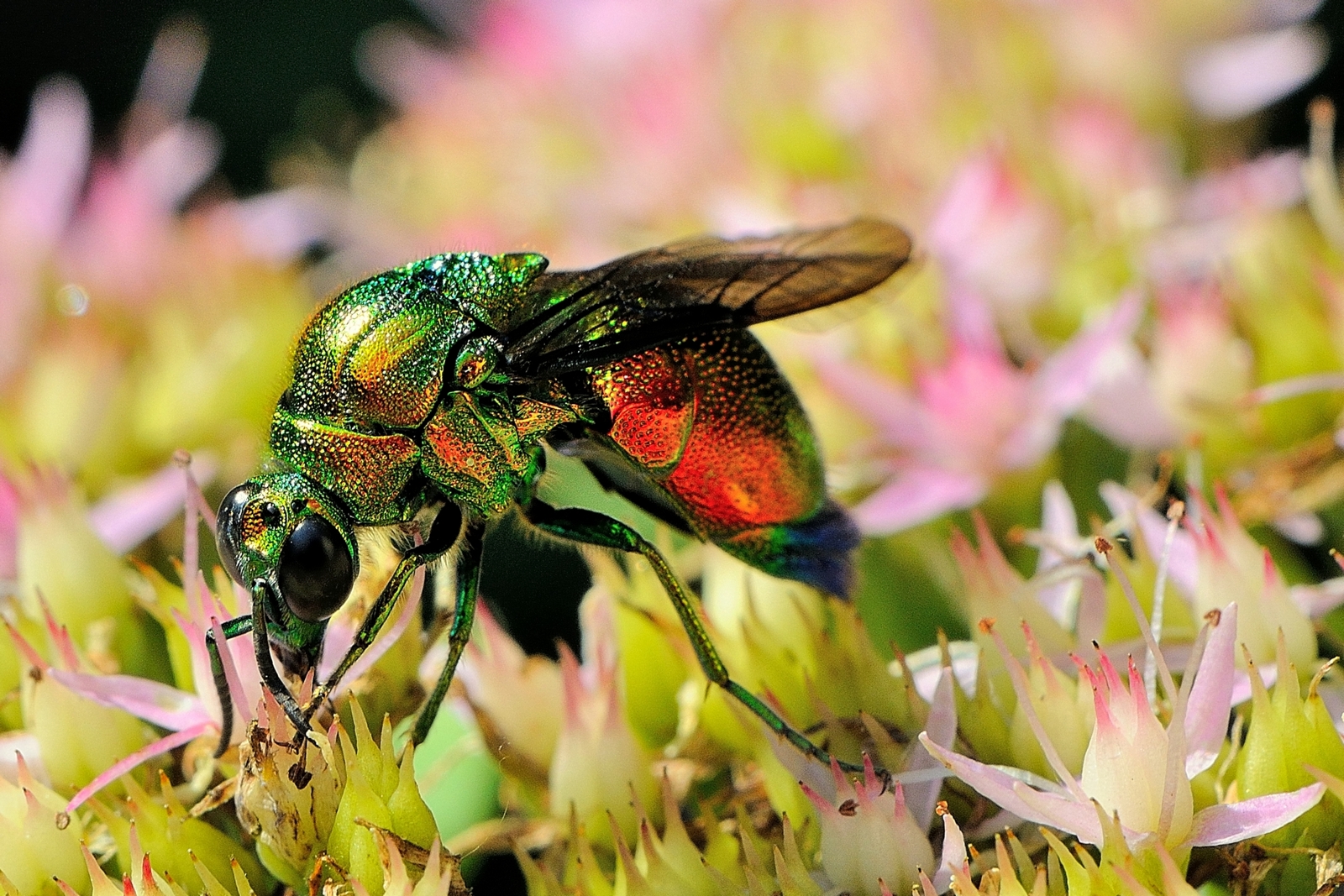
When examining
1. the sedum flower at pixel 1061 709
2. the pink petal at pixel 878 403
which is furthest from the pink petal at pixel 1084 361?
the sedum flower at pixel 1061 709

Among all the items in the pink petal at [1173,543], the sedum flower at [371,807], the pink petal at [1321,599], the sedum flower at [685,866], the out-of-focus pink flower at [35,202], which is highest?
the out-of-focus pink flower at [35,202]

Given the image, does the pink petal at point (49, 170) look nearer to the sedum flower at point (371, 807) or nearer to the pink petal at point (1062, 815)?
the sedum flower at point (371, 807)

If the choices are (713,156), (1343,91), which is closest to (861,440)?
(713,156)

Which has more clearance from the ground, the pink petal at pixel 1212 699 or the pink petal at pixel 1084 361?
the pink petal at pixel 1084 361

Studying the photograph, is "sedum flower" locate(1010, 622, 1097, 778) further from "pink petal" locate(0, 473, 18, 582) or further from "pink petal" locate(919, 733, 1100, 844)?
"pink petal" locate(0, 473, 18, 582)

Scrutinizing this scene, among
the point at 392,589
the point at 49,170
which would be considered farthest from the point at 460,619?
the point at 49,170
